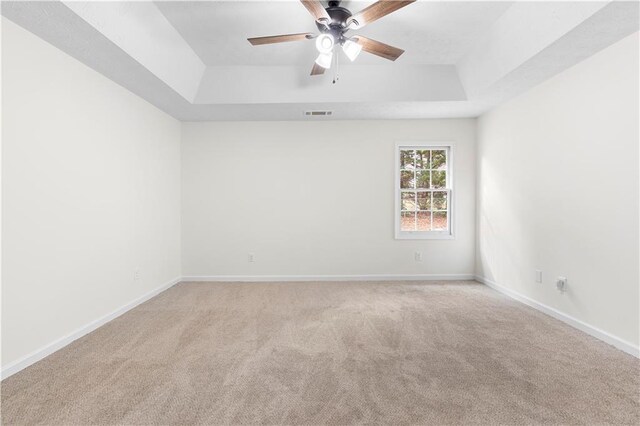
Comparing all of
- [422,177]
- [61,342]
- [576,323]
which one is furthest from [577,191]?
[61,342]

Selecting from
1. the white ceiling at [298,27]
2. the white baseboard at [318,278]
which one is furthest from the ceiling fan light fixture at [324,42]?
the white baseboard at [318,278]

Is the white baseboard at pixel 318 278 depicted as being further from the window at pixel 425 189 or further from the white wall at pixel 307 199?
the window at pixel 425 189

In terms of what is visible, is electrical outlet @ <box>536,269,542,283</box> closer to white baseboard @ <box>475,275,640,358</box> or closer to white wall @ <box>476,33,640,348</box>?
white wall @ <box>476,33,640,348</box>

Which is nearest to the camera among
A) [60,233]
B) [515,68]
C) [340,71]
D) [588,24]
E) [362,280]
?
[588,24]

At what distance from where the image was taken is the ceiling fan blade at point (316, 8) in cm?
225

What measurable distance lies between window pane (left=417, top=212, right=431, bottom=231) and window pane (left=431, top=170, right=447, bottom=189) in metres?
0.47

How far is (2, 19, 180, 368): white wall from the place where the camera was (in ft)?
7.79

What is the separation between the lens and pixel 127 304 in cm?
375

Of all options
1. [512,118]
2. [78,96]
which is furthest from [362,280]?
[78,96]

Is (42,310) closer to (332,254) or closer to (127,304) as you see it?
(127,304)

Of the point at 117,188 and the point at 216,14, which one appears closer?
the point at 216,14

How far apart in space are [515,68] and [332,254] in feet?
10.8

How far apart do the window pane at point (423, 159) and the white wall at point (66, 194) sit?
3836mm

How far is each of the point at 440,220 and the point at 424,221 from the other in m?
0.25
